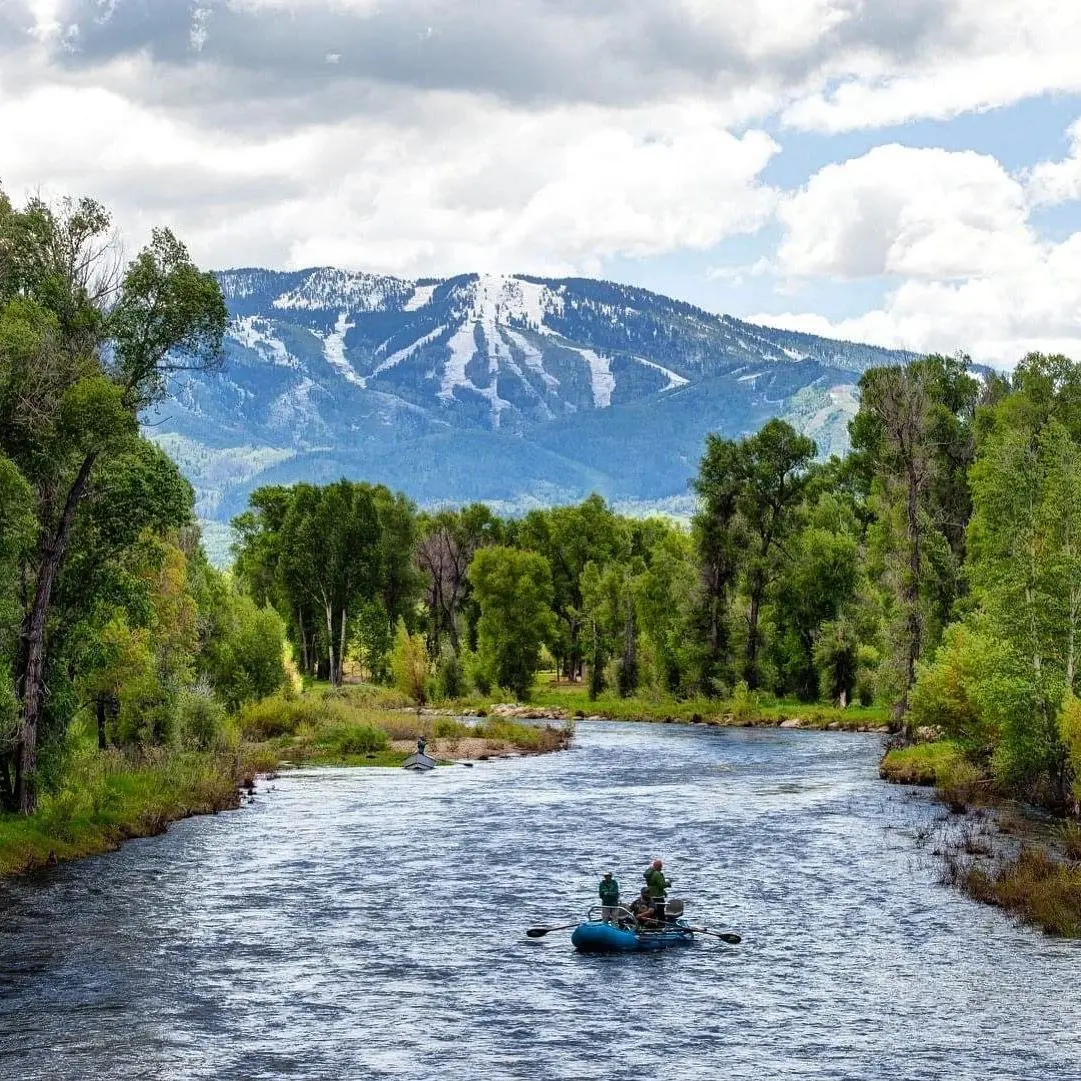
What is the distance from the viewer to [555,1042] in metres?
28.7

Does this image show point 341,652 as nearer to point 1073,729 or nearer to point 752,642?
point 752,642

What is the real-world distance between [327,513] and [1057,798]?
86365 mm

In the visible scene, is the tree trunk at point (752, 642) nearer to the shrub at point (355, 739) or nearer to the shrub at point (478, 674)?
the shrub at point (478, 674)

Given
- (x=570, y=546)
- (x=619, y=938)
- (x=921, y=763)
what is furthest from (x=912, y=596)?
(x=570, y=546)

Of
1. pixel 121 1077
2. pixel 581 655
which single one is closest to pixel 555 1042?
pixel 121 1077

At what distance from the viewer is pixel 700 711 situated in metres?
116

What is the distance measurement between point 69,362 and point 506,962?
80.2 ft

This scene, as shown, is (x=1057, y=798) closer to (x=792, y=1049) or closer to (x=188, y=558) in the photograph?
(x=792, y=1049)

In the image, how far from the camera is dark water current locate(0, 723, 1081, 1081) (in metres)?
27.7

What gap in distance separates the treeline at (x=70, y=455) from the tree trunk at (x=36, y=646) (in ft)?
0.17

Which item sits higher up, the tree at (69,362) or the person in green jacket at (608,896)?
the tree at (69,362)

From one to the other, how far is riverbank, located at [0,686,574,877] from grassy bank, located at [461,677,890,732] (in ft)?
49.9

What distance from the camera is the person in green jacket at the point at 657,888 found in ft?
126

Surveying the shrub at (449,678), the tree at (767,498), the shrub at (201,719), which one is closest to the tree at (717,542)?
the tree at (767,498)
